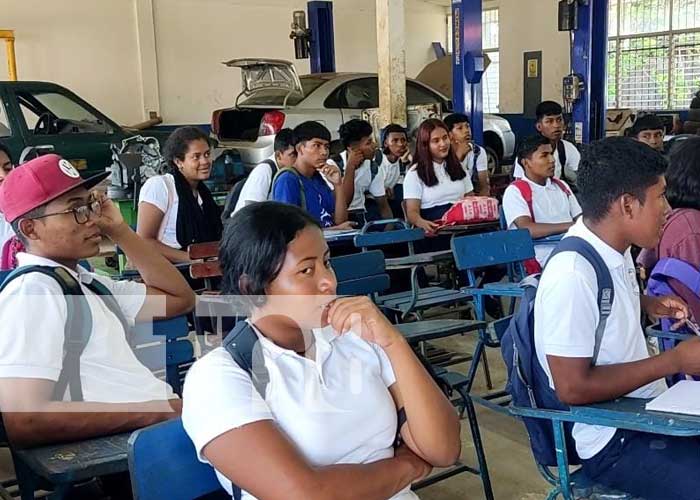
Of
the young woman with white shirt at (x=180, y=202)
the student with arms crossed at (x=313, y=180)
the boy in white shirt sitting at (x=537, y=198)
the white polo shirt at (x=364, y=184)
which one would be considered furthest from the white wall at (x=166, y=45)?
the boy in white shirt sitting at (x=537, y=198)

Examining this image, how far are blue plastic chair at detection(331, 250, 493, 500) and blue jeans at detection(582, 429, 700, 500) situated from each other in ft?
1.54

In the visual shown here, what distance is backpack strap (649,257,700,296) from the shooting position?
226cm

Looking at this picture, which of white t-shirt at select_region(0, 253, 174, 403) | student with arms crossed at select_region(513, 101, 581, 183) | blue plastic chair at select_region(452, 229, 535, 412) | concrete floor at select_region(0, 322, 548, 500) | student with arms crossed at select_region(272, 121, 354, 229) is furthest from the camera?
student with arms crossed at select_region(513, 101, 581, 183)

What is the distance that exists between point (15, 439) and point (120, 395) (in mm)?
266

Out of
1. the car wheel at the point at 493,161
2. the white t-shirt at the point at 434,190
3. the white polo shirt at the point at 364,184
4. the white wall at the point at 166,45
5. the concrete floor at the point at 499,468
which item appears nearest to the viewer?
the concrete floor at the point at 499,468

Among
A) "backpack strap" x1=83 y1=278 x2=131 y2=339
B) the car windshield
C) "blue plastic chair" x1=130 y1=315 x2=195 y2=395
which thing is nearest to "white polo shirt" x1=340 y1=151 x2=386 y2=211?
the car windshield

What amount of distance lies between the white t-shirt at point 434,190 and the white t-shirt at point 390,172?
0.91 metres

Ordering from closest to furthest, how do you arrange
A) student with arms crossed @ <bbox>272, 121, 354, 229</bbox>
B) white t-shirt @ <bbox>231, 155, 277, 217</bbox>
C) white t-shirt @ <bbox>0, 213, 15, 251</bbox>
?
white t-shirt @ <bbox>0, 213, 15, 251</bbox>
student with arms crossed @ <bbox>272, 121, 354, 229</bbox>
white t-shirt @ <bbox>231, 155, 277, 217</bbox>

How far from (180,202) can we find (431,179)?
5.94 ft

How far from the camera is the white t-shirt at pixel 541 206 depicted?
13.3 feet

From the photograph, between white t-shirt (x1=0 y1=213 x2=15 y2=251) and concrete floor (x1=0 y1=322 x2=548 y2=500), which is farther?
white t-shirt (x1=0 y1=213 x2=15 y2=251)

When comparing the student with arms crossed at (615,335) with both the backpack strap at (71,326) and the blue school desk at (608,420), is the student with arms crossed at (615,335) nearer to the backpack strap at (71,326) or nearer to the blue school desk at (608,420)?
the blue school desk at (608,420)

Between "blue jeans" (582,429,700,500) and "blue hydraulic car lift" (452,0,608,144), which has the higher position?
"blue hydraulic car lift" (452,0,608,144)

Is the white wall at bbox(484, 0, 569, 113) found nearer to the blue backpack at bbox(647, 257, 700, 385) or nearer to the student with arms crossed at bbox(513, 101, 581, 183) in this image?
the student with arms crossed at bbox(513, 101, 581, 183)
